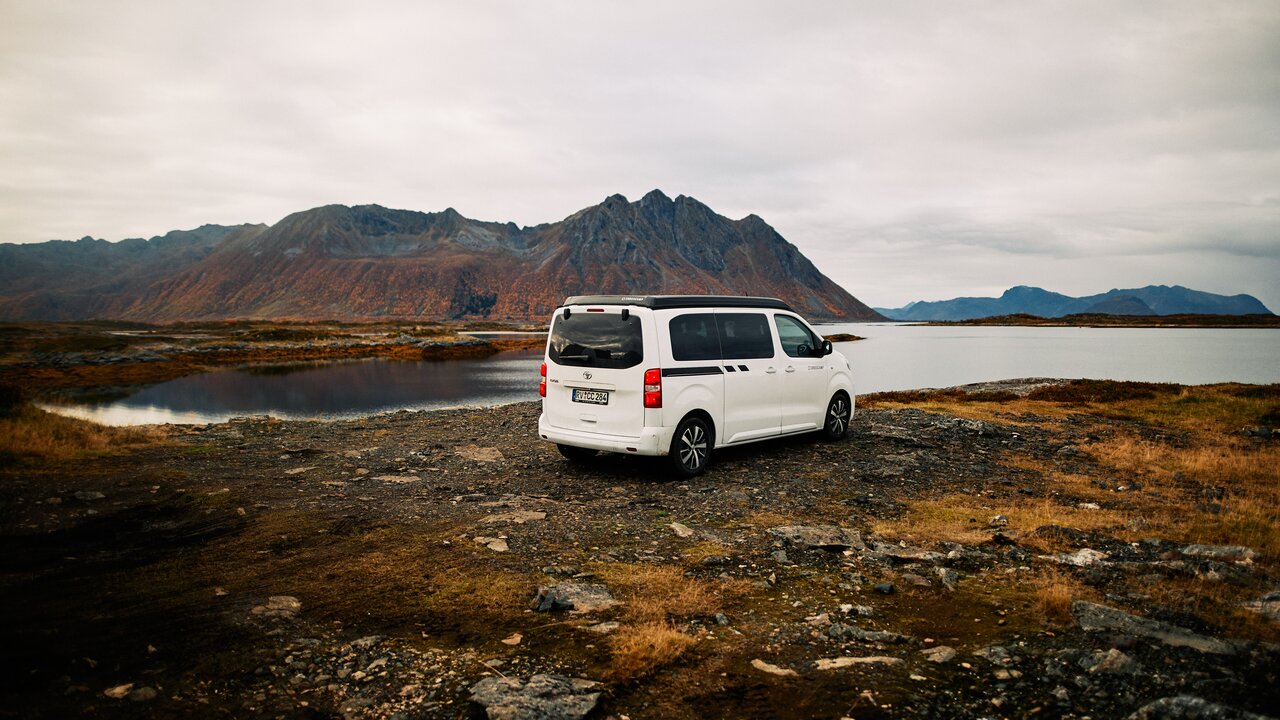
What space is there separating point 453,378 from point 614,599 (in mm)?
37241

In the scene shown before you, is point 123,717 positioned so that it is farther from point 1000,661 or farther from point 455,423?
point 455,423

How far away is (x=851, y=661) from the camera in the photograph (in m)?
4.15

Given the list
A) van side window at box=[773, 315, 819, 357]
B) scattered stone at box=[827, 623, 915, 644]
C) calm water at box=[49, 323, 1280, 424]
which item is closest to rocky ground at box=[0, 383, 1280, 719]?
scattered stone at box=[827, 623, 915, 644]

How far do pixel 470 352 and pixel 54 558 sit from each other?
207ft

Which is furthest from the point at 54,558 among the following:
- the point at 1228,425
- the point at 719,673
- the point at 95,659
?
the point at 1228,425

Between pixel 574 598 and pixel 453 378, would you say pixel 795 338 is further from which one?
pixel 453 378

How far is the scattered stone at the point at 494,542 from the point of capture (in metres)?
6.51

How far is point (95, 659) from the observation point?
3982 mm

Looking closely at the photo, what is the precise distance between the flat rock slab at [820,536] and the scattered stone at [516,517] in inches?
112

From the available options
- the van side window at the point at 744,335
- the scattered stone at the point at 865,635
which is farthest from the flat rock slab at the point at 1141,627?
the van side window at the point at 744,335

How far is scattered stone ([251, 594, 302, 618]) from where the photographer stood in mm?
4812

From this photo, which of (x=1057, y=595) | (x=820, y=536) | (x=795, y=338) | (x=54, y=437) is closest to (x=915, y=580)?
(x=1057, y=595)

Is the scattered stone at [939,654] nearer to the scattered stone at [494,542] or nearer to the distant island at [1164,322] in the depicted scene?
the scattered stone at [494,542]

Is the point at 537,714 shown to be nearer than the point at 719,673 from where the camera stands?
Yes
